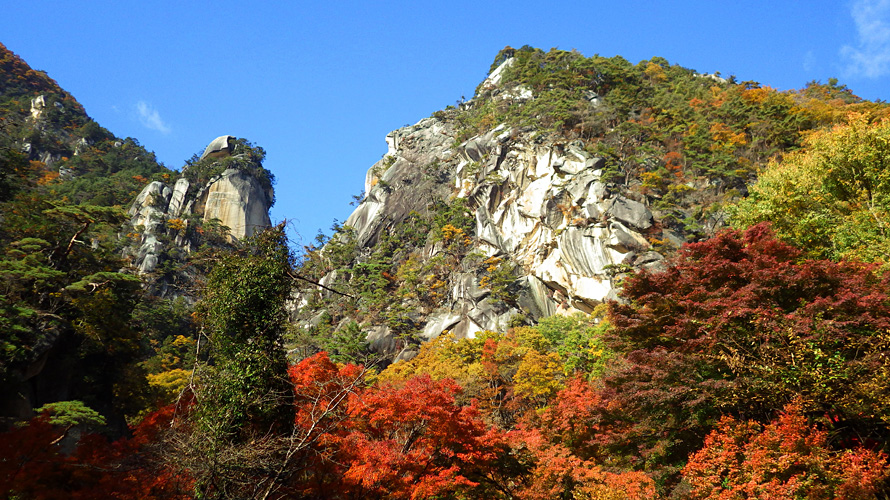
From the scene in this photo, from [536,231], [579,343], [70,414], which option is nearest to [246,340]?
[70,414]

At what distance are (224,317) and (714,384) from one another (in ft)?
31.5

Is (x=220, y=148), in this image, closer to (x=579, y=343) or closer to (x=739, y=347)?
(x=579, y=343)

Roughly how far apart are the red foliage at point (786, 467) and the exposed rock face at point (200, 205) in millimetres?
50042

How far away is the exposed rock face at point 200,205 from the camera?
52531 mm

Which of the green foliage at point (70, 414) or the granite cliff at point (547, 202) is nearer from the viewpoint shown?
the green foliage at point (70, 414)

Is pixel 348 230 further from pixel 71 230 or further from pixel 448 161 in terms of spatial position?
pixel 71 230

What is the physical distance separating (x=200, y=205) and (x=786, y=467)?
6162cm

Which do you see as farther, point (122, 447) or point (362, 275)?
point (362, 275)

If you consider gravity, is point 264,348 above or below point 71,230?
below

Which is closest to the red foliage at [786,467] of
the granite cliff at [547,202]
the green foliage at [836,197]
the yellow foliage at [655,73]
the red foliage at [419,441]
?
the red foliage at [419,441]

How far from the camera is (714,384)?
1019 centimetres

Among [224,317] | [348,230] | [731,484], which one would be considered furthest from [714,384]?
[348,230]

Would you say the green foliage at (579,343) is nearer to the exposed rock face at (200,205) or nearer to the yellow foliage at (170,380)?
the yellow foliage at (170,380)

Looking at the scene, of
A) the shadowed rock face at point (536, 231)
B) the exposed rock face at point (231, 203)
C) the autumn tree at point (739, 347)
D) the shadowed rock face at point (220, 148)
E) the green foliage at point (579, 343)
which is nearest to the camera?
the autumn tree at point (739, 347)
